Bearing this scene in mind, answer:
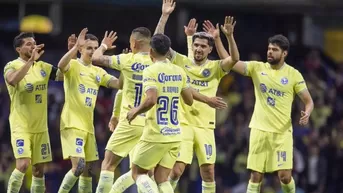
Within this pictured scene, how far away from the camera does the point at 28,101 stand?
21.1 meters

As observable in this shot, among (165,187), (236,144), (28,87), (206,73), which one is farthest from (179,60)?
(236,144)

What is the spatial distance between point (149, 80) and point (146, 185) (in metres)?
1.68

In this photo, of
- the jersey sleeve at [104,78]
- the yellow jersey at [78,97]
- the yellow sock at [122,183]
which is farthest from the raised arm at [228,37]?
the yellow sock at [122,183]

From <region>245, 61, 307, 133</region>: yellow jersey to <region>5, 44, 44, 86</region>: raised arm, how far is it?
3867mm

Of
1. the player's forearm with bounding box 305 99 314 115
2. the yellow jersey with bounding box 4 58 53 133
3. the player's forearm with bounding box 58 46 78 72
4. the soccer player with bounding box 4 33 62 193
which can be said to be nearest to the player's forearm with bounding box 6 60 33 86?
the soccer player with bounding box 4 33 62 193

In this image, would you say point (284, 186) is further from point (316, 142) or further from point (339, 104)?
point (339, 104)

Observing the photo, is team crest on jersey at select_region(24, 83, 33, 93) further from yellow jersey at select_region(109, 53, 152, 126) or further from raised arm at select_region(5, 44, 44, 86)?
yellow jersey at select_region(109, 53, 152, 126)

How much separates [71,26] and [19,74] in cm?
1518

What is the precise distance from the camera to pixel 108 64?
20.5 meters

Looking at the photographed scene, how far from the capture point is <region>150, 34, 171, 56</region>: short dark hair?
61.9 feet

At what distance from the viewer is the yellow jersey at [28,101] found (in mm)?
21031

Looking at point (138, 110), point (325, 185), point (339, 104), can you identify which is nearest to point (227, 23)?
point (138, 110)

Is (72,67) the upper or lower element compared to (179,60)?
lower

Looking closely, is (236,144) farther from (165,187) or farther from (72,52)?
(165,187)
